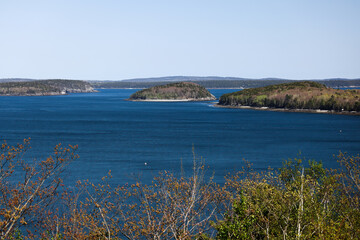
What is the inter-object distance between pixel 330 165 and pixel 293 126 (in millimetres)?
61062

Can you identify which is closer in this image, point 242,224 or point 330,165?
point 242,224

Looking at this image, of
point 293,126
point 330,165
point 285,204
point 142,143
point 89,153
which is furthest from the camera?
point 293,126

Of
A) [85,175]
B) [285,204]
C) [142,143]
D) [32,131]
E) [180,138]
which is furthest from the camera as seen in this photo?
[32,131]

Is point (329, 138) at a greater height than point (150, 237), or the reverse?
point (150, 237)

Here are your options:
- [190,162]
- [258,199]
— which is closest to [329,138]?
[190,162]

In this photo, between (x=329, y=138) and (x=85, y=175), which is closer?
(x=85, y=175)

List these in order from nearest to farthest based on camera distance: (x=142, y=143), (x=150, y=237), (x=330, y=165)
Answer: (x=150, y=237) < (x=330, y=165) < (x=142, y=143)

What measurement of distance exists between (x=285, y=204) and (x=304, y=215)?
5.31 feet

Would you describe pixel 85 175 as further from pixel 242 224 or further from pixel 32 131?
pixel 32 131

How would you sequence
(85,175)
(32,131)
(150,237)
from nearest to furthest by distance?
(150,237)
(85,175)
(32,131)

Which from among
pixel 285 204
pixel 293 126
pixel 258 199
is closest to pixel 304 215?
pixel 285 204

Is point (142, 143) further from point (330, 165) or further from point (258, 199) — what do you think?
point (258, 199)

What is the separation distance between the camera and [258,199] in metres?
23.9

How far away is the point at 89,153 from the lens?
245ft
